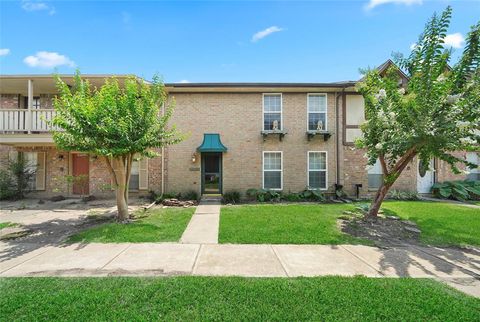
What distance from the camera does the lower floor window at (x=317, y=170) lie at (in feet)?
42.3

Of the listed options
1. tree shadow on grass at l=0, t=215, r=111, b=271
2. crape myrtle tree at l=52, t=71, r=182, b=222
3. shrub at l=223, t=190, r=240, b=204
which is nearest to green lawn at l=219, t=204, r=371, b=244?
shrub at l=223, t=190, r=240, b=204

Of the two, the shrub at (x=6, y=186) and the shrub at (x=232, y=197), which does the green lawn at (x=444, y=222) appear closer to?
the shrub at (x=232, y=197)

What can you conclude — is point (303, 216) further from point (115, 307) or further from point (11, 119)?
point (11, 119)

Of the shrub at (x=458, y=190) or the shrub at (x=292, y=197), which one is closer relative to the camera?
Answer: the shrub at (x=292, y=197)

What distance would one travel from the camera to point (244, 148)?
12742 millimetres

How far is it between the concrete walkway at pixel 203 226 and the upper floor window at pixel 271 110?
5204 mm

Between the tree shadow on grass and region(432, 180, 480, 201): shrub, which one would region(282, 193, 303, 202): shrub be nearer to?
the tree shadow on grass

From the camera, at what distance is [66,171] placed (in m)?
13.0

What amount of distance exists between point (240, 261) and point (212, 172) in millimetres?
8289

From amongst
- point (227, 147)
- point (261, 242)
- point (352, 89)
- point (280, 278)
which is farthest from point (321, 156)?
point (280, 278)

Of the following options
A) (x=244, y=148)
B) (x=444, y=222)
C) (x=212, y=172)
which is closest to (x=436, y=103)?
(x=444, y=222)

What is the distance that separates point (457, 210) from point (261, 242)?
31.4 ft

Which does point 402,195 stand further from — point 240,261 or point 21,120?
point 21,120

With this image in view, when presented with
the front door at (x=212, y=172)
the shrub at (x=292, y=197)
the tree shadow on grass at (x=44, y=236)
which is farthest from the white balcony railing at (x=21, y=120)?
the shrub at (x=292, y=197)
